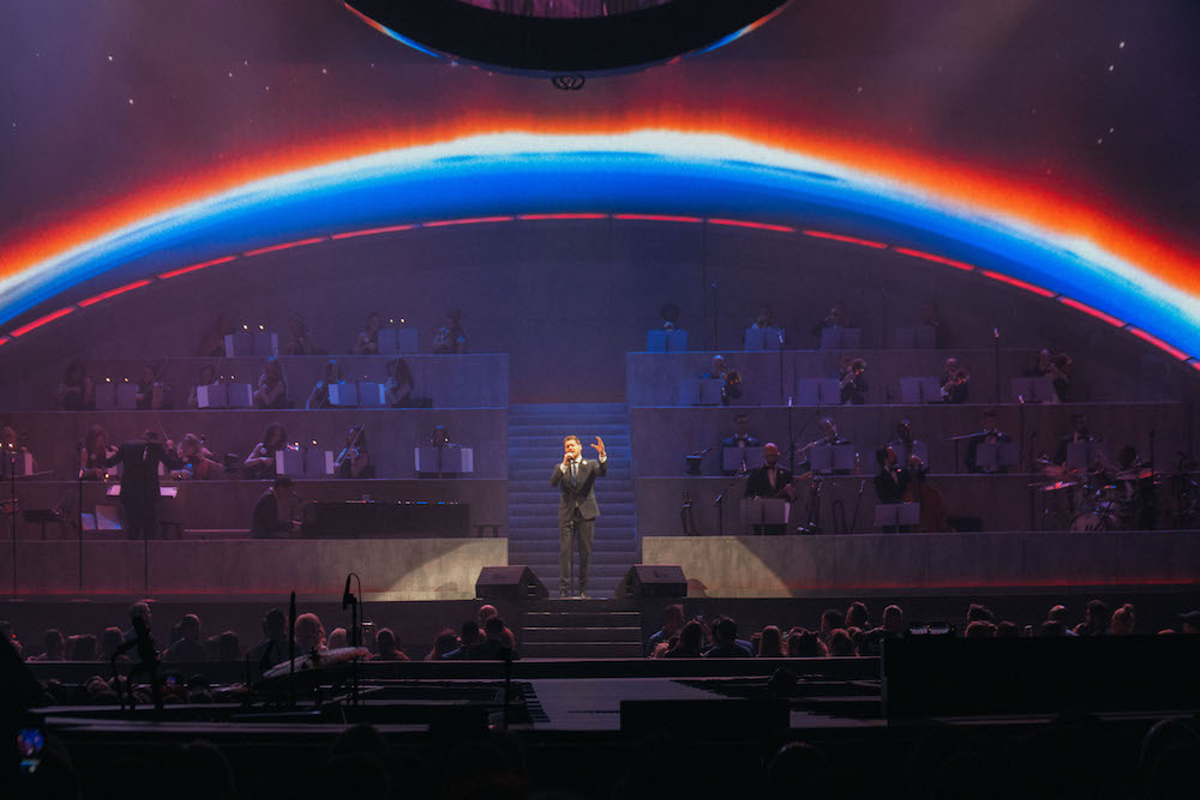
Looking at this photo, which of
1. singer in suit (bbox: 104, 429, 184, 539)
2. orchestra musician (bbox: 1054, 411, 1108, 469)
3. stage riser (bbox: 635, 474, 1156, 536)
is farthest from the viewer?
stage riser (bbox: 635, 474, 1156, 536)

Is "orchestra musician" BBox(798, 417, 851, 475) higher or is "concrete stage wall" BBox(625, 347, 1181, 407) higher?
"concrete stage wall" BBox(625, 347, 1181, 407)

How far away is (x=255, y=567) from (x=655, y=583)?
14.9 ft

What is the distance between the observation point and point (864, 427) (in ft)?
53.0

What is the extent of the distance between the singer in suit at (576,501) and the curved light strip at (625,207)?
6.29 m

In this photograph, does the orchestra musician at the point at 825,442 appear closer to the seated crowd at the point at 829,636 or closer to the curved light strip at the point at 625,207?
the curved light strip at the point at 625,207

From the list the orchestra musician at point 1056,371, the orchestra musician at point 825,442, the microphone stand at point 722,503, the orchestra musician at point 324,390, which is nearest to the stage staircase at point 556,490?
the microphone stand at point 722,503

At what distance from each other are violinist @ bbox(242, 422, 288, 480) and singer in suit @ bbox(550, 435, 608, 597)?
5.23 metres

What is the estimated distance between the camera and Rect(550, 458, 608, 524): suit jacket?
39.5 feet

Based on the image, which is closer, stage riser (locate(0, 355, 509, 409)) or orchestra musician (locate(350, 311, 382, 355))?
stage riser (locate(0, 355, 509, 409))

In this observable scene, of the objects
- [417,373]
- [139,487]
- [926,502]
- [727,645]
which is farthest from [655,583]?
[417,373]

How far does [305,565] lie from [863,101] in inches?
342

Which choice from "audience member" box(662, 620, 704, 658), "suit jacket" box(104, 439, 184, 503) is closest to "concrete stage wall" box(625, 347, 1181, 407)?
"suit jacket" box(104, 439, 184, 503)

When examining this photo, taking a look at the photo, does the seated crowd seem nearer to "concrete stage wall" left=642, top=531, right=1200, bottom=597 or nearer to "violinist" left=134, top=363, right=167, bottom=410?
"concrete stage wall" left=642, top=531, right=1200, bottom=597

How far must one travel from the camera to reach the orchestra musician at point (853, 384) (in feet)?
53.4
